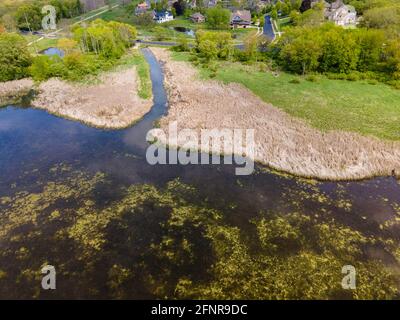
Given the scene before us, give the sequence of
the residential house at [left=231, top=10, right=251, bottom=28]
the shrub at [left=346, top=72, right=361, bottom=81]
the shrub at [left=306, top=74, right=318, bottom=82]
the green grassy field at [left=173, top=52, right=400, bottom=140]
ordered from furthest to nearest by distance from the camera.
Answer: the residential house at [left=231, top=10, right=251, bottom=28] < the shrub at [left=306, top=74, right=318, bottom=82] < the shrub at [left=346, top=72, right=361, bottom=81] < the green grassy field at [left=173, top=52, right=400, bottom=140]

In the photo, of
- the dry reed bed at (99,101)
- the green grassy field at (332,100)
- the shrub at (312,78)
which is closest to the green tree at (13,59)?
the dry reed bed at (99,101)

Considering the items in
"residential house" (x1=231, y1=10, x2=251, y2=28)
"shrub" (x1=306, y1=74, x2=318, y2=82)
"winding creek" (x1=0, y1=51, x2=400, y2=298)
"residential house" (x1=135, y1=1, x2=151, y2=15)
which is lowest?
"winding creek" (x1=0, y1=51, x2=400, y2=298)

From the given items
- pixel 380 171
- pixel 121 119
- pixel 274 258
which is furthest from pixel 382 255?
pixel 121 119

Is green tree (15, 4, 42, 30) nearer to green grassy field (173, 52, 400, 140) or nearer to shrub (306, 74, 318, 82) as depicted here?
green grassy field (173, 52, 400, 140)
